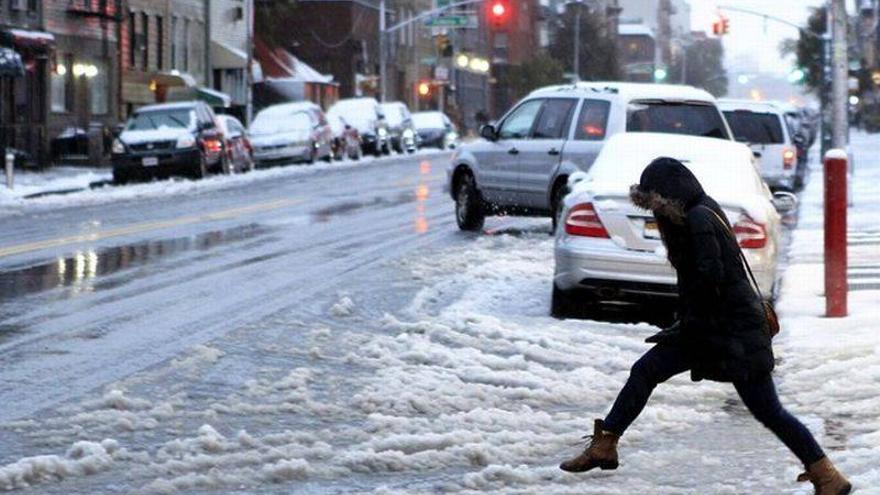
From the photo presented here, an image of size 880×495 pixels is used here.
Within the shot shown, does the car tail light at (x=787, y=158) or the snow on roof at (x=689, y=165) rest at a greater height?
the snow on roof at (x=689, y=165)

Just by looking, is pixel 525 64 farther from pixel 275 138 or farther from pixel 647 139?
pixel 647 139

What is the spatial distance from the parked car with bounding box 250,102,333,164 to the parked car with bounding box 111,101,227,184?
24.0 feet

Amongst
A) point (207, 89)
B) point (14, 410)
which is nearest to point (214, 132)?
point (207, 89)

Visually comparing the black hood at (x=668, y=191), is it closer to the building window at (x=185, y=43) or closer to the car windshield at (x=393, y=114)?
the car windshield at (x=393, y=114)

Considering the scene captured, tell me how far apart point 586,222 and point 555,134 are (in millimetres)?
8863

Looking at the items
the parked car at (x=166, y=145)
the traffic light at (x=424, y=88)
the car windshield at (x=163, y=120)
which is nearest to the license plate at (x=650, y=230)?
the parked car at (x=166, y=145)

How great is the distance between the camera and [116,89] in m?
58.9

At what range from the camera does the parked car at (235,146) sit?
45.5 m

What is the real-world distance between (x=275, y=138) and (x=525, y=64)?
7248 cm

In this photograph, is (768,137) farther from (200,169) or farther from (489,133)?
(200,169)

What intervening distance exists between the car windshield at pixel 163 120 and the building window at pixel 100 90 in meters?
13.6

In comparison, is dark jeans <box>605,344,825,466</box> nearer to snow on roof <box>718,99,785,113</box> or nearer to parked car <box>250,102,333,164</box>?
snow on roof <box>718,99,785,113</box>

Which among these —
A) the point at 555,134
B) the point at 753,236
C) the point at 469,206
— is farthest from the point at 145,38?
the point at 753,236

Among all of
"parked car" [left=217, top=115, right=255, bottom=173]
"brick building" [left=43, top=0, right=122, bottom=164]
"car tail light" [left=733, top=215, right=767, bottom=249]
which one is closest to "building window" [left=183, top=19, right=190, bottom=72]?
"brick building" [left=43, top=0, right=122, bottom=164]
